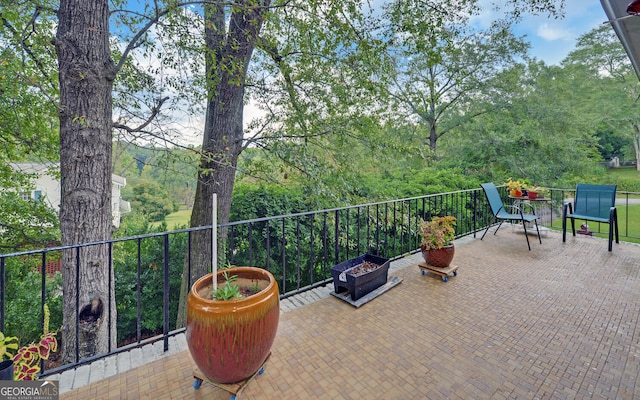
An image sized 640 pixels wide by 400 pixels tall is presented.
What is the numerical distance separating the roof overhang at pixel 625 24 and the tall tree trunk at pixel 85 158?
148 inches

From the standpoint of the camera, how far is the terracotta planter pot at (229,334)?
153 cm

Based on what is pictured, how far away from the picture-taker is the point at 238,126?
430 centimetres

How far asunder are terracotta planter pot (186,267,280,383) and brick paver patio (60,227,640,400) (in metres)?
0.21

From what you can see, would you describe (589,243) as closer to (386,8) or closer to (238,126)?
(386,8)

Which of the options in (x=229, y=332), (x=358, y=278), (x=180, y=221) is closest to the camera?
(x=229, y=332)

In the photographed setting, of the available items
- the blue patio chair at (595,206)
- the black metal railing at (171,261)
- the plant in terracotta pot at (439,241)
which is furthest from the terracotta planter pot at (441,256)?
the blue patio chair at (595,206)

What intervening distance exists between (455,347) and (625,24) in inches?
98.8

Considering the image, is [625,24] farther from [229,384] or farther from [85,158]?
[85,158]

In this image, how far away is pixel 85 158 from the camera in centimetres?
260

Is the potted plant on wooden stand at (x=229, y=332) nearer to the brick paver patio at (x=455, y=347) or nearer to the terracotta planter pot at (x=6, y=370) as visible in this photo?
the brick paver patio at (x=455, y=347)

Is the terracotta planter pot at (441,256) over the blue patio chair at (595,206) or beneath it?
beneath

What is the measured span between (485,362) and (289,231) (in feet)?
10.6

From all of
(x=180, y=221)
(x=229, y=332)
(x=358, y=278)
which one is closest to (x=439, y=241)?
(x=358, y=278)

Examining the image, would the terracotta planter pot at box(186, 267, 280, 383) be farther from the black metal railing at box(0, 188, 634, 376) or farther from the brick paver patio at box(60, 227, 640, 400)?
the black metal railing at box(0, 188, 634, 376)
